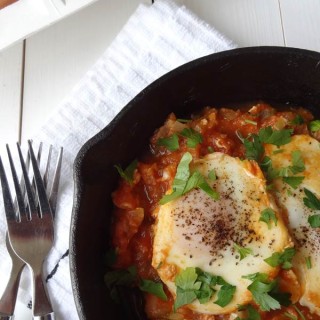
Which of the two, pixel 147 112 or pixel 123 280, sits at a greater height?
pixel 147 112

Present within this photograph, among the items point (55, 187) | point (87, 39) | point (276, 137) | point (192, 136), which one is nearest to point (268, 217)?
point (276, 137)

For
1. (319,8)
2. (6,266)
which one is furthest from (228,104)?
(6,266)

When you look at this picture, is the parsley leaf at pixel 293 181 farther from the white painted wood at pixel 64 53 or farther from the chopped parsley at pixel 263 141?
the white painted wood at pixel 64 53

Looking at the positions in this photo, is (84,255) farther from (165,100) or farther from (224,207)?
(165,100)

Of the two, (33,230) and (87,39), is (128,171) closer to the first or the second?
(33,230)

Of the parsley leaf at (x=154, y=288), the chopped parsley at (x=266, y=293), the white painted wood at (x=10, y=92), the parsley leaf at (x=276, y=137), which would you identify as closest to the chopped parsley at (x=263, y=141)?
the parsley leaf at (x=276, y=137)
